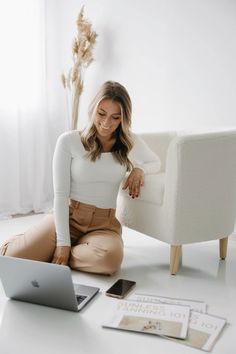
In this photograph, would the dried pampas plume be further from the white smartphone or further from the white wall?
the white smartphone

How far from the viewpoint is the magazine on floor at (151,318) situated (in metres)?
1.69

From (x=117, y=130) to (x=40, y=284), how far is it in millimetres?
824

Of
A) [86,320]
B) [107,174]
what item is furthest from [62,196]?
[86,320]

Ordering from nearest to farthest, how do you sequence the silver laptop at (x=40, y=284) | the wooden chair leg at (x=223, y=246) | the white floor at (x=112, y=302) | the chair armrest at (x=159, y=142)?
the white floor at (x=112, y=302)
the silver laptop at (x=40, y=284)
the wooden chair leg at (x=223, y=246)
the chair armrest at (x=159, y=142)

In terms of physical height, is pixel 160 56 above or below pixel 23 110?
above

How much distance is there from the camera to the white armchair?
2150 mm

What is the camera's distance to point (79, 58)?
11.6 feet

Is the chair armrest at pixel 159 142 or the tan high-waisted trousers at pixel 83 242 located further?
the chair armrest at pixel 159 142

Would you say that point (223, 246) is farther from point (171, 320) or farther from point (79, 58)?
point (79, 58)

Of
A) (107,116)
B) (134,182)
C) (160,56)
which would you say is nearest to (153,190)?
(134,182)

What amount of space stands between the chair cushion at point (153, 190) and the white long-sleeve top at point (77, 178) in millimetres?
158

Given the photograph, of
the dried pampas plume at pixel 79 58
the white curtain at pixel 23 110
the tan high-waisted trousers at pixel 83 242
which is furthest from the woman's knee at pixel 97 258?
the dried pampas plume at pixel 79 58

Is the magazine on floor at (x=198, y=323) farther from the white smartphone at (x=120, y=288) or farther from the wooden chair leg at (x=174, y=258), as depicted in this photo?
the wooden chair leg at (x=174, y=258)

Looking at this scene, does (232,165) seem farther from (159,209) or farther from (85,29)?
(85,29)
